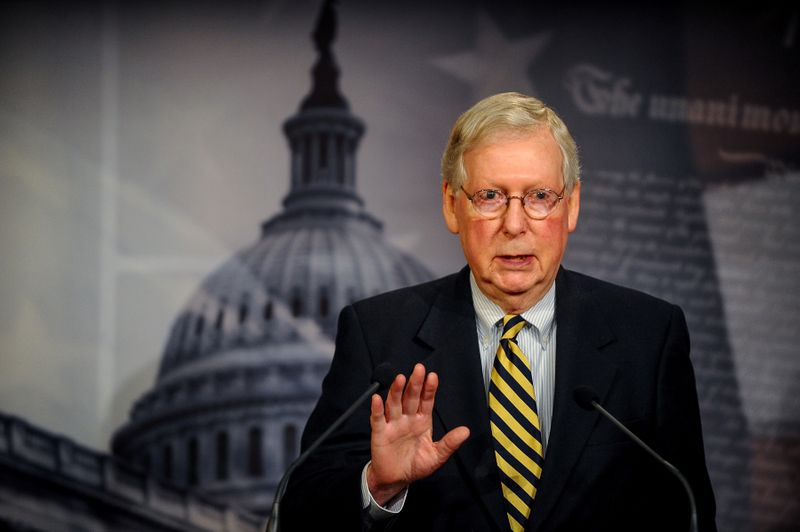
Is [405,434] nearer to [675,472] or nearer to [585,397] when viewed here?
[585,397]

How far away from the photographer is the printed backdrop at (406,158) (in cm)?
547

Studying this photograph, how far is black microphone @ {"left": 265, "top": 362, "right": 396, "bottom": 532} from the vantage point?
1.75m

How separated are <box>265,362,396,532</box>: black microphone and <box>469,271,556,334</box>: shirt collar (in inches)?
11.2

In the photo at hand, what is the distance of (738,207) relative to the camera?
5.66 meters

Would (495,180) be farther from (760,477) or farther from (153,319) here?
(760,477)

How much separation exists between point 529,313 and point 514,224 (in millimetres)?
197

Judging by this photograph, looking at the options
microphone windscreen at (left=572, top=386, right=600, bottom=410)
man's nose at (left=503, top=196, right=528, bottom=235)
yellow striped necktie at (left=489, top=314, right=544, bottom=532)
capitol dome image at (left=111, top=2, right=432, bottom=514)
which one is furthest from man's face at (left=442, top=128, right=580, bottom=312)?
capitol dome image at (left=111, top=2, right=432, bottom=514)

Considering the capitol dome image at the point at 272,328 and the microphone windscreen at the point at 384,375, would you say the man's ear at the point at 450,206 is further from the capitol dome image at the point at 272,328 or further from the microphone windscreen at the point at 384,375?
the capitol dome image at the point at 272,328

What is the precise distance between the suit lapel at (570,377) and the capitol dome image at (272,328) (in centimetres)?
345

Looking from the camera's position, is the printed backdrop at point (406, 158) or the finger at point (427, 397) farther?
the printed backdrop at point (406, 158)

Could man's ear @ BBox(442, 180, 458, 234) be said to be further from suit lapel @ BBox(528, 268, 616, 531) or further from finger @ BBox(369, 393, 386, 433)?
finger @ BBox(369, 393, 386, 433)

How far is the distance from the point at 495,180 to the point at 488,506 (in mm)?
564

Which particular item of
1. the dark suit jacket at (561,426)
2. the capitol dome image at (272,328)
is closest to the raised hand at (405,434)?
the dark suit jacket at (561,426)

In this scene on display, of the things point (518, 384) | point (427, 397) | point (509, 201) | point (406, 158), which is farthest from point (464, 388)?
point (406, 158)
